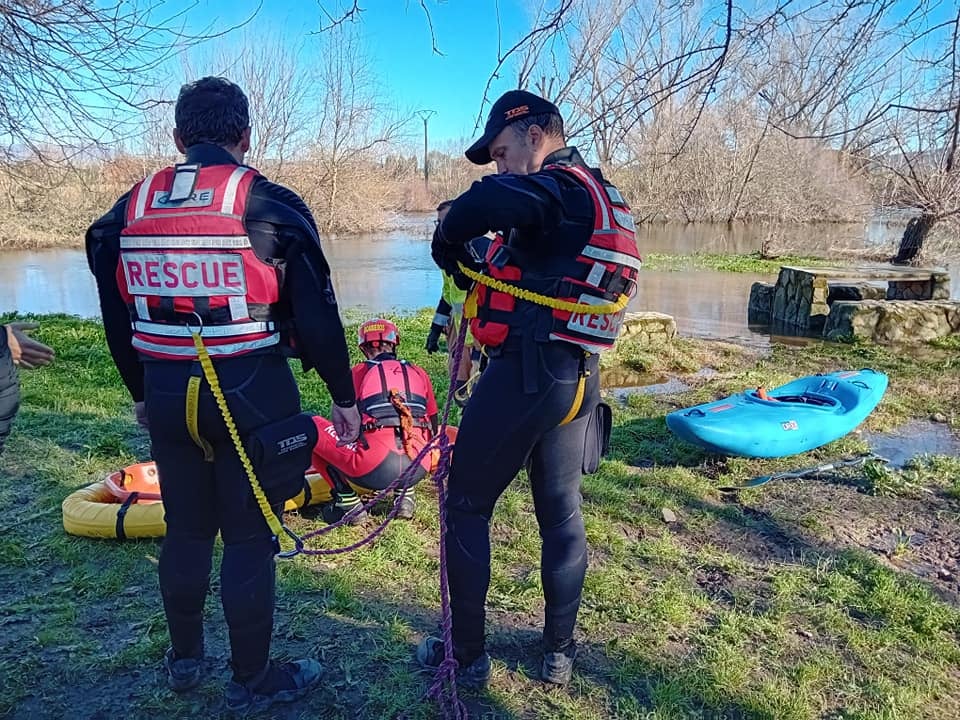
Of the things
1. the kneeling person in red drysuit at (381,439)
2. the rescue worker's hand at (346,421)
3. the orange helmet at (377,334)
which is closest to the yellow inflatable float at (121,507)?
the kneeling person in red drysuit at (381,439)

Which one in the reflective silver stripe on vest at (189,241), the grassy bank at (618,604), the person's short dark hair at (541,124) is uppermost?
the person's short dark hair at (541,124)

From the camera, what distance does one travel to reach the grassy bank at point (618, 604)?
8.64ft

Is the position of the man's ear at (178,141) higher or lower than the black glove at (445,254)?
higher

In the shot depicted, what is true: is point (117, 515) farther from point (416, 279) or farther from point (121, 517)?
point (416, 279)

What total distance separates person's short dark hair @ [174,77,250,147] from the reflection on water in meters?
11.0

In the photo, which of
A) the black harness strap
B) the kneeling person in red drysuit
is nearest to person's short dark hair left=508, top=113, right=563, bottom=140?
the kneeling person in red drysuit

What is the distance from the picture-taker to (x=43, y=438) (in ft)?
17.7

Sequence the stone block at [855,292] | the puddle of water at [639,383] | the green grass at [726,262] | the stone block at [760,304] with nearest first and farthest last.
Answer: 1. the puddle of water at [639,383]
2. the stone block at [855,292]
3. the stone block at [760,304]
4. the green grass at [726,262]

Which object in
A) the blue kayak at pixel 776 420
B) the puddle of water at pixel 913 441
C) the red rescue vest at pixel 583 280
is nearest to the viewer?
the red rescue vest at pixel 583 280

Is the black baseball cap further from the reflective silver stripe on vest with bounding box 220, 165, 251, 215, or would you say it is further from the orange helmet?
the orange helmet

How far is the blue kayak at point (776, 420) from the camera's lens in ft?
17.2

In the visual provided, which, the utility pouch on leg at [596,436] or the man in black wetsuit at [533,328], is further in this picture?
the utility pouch on leg at [596,436]

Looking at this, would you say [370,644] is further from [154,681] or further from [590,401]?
[590,401]

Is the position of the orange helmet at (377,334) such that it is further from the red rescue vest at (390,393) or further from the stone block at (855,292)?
the stone block at (855,292)
